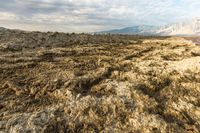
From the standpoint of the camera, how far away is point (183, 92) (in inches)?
842

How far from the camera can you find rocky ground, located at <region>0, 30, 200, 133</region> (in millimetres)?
16562

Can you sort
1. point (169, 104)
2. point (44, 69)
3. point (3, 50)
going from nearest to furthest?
point (169, 104)
point (44, 69)
point (3, 50)

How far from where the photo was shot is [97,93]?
1998cm

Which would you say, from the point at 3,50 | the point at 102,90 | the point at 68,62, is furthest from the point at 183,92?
the point at 3,50

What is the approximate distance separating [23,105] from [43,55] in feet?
36.8

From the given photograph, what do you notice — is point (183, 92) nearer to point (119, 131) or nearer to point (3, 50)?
point (119, 131)

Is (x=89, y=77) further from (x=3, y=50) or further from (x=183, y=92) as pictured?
(x=3, y=50)

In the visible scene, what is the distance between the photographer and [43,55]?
93.8 ft

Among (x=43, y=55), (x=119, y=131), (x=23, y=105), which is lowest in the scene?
(x=119, y=131)

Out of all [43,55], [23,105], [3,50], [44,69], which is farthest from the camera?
[3,50]

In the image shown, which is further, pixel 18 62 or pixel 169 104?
pixel 18 62

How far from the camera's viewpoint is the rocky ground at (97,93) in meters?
16.6

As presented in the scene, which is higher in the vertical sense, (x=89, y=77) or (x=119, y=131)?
(x=89, y=77)

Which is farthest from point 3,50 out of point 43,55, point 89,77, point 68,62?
point 89,77
